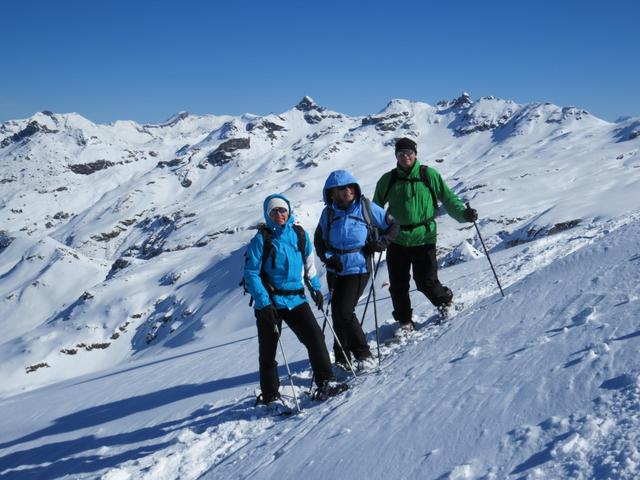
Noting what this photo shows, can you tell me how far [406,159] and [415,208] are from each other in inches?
25.8

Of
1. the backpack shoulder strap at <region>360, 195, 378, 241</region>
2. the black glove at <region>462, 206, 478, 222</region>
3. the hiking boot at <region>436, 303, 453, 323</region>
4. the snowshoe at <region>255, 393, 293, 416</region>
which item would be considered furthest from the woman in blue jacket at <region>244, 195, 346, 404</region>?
the hiking boot at <region>436, 303, 453, 323</region>

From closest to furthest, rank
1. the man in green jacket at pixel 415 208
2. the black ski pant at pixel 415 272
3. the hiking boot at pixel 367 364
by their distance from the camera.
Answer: the hiking boot at pixel 367 364 < the man in green jacket at pixel 415 208 < the black ski pant at pixel 415 272

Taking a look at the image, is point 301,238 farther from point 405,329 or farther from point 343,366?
point 405,329

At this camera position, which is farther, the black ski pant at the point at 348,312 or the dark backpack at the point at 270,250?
the black ski pant at the point at 348,312

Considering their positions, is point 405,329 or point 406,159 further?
point 405,329

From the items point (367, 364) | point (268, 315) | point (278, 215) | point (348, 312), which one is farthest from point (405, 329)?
point (278, 215)

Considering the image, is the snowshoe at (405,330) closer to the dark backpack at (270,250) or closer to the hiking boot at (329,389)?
the hiking boot at (329,389)

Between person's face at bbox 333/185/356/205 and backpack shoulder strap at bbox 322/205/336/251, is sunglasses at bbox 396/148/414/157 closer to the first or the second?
person's face at bbox 333/185/356/205

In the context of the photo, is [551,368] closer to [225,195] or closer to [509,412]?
[509,412]

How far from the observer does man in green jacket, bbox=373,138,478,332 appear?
6363mm

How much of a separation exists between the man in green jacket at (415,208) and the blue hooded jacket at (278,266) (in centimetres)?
159

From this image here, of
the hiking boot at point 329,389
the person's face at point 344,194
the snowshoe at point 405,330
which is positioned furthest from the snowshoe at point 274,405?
the person's face at point 344,194

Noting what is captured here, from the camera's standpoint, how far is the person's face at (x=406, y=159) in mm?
6215

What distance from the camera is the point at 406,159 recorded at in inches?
246
